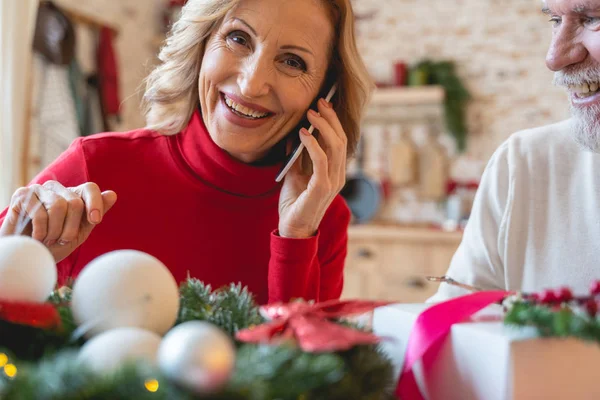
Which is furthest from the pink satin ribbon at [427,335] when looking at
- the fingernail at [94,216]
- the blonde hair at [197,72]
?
the blonde hair at [197,72]

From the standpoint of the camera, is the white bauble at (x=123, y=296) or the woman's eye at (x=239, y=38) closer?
the white bauble at (x=123, y=296)

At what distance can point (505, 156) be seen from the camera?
1226mm

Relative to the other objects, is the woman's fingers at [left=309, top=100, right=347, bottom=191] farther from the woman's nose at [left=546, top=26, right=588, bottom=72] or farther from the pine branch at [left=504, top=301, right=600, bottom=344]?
the pine branch at [left=504, top=301, right=600, bottom=344]

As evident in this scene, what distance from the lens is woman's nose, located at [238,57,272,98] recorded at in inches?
41.7

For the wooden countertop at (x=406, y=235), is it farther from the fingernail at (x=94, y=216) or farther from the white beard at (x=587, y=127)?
the fingernail at (x=94, y=216)

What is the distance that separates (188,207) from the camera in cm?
117

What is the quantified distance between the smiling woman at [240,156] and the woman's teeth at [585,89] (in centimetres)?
41

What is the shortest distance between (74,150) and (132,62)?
3.42 metres

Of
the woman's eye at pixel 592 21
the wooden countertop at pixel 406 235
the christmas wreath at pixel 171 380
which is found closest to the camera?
the christmas wreath at pixel 171 380

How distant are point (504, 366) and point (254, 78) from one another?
726 mm

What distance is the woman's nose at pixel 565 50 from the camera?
0.99 m

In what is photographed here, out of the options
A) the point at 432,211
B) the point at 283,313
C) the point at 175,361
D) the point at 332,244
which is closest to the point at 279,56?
the point at 332,244

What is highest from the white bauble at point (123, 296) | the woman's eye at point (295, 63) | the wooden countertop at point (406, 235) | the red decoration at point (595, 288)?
the woman's eye at point (295, 63)

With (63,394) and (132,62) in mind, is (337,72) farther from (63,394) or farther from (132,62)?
(132,62)
